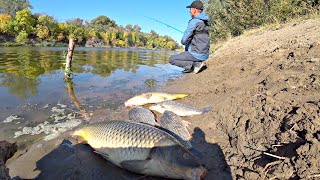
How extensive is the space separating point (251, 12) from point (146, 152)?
2253 centimetres

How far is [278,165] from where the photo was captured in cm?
260

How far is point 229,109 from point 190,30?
Answer: 5.39m

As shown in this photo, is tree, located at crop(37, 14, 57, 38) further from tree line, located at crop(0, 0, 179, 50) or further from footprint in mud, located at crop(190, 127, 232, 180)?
footprint in mud, located at crop(190, 127, 232, 180)

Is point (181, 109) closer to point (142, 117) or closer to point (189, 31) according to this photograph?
point (142, 117)

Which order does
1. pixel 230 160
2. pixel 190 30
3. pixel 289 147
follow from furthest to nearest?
pixel 190 30 < pixel 230 160 < pixel 289 147

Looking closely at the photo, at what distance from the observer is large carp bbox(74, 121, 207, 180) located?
2.79m

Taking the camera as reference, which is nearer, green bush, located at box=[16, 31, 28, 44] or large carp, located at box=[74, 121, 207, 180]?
large carp, located at box=[74, 121, 207, 180]

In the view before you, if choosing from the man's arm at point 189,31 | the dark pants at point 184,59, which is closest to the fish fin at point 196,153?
the man's arm at point 189,31

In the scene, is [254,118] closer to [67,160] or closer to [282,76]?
[282,76]

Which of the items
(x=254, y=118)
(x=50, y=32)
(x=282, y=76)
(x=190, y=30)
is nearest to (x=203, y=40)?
(x=190, y=30)

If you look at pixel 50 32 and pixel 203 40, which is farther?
pixel 50 32

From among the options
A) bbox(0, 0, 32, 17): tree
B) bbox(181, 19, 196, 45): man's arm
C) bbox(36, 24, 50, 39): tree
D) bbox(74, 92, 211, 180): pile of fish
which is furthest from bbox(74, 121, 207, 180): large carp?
bbox(0, 0, 32, 17): tree

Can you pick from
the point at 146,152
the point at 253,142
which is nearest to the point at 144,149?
the point at 146,152

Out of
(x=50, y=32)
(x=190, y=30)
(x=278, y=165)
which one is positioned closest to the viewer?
(x=278, y=165)
